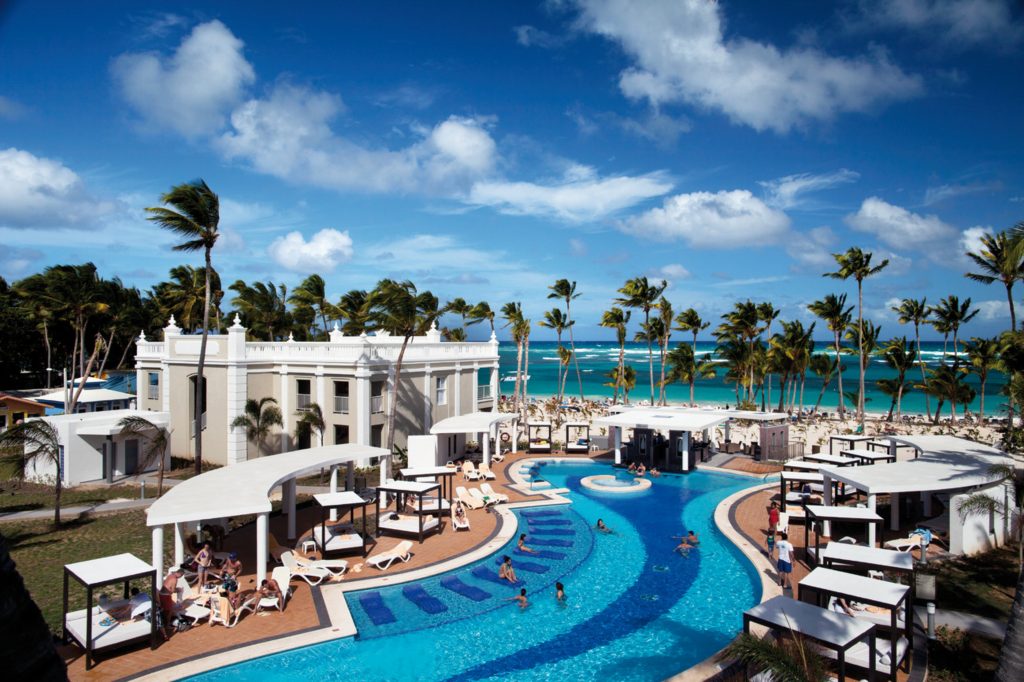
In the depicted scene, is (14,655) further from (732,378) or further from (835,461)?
(732,378)

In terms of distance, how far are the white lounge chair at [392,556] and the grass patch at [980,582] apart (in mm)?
13314

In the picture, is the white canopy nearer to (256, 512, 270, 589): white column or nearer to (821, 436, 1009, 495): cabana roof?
(256, 512, 270, 589): white column

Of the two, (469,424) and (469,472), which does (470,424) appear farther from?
(469,472)

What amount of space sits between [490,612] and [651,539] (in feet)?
25.5

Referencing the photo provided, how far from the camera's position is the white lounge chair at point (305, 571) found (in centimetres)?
1541

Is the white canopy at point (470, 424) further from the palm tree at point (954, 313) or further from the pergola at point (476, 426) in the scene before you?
the palm tree at point (954, 313)

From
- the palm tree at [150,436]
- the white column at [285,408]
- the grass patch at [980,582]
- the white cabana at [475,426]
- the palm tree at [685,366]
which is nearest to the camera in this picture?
the grass patch at [980,582]

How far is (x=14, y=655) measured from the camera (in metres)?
3.16

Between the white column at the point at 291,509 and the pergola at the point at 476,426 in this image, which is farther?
the pergola at the point at 476,426

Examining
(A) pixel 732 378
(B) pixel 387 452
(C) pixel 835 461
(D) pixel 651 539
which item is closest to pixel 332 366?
(B) pixel 387 452

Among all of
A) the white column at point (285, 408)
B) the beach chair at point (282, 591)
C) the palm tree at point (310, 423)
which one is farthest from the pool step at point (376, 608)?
the white column at point (285, 408)

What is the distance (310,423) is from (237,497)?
48.2 ft

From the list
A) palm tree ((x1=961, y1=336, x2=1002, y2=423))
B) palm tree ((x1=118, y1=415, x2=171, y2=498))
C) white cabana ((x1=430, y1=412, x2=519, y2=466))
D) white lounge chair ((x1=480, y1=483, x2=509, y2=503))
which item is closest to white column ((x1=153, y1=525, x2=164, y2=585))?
palm tree ((x1=118, y1=415, x2=171, y2=498))

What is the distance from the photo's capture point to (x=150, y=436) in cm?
2867
